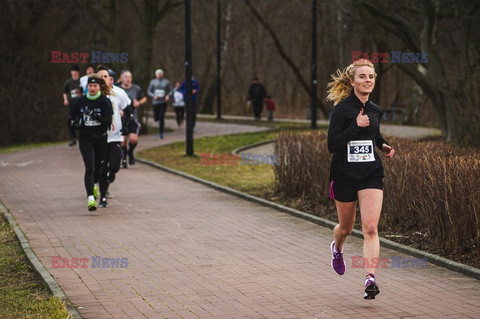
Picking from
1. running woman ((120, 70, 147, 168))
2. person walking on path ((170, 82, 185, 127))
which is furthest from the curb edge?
person walking on path ((170, 82, 185, 127))

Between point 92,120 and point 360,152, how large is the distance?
6.35 meters

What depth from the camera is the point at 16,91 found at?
32031 mm

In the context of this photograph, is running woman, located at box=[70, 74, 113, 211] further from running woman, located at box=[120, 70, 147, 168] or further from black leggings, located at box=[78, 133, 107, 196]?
running woman, located at box=[120, 70, 147, 168]

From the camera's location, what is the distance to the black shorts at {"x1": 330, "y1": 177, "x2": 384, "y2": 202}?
8359 millimetres

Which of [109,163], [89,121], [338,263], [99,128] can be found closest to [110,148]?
[109,163]

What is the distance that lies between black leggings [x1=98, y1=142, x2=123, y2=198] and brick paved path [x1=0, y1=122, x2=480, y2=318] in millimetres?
399

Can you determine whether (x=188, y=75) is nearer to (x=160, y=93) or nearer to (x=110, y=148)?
(x=160, y=93)

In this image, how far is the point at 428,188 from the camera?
432 inches

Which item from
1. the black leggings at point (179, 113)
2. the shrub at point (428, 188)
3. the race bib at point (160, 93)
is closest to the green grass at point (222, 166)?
the race bib at point (160, 93)

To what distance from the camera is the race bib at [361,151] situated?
834 cm

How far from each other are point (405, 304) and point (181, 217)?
6105mm

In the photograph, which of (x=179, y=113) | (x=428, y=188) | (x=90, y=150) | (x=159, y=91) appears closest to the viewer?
(x=428, y=188)

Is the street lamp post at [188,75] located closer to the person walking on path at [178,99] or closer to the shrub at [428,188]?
the shrub at [428,188]

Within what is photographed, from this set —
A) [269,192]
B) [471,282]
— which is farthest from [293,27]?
[471,282]
